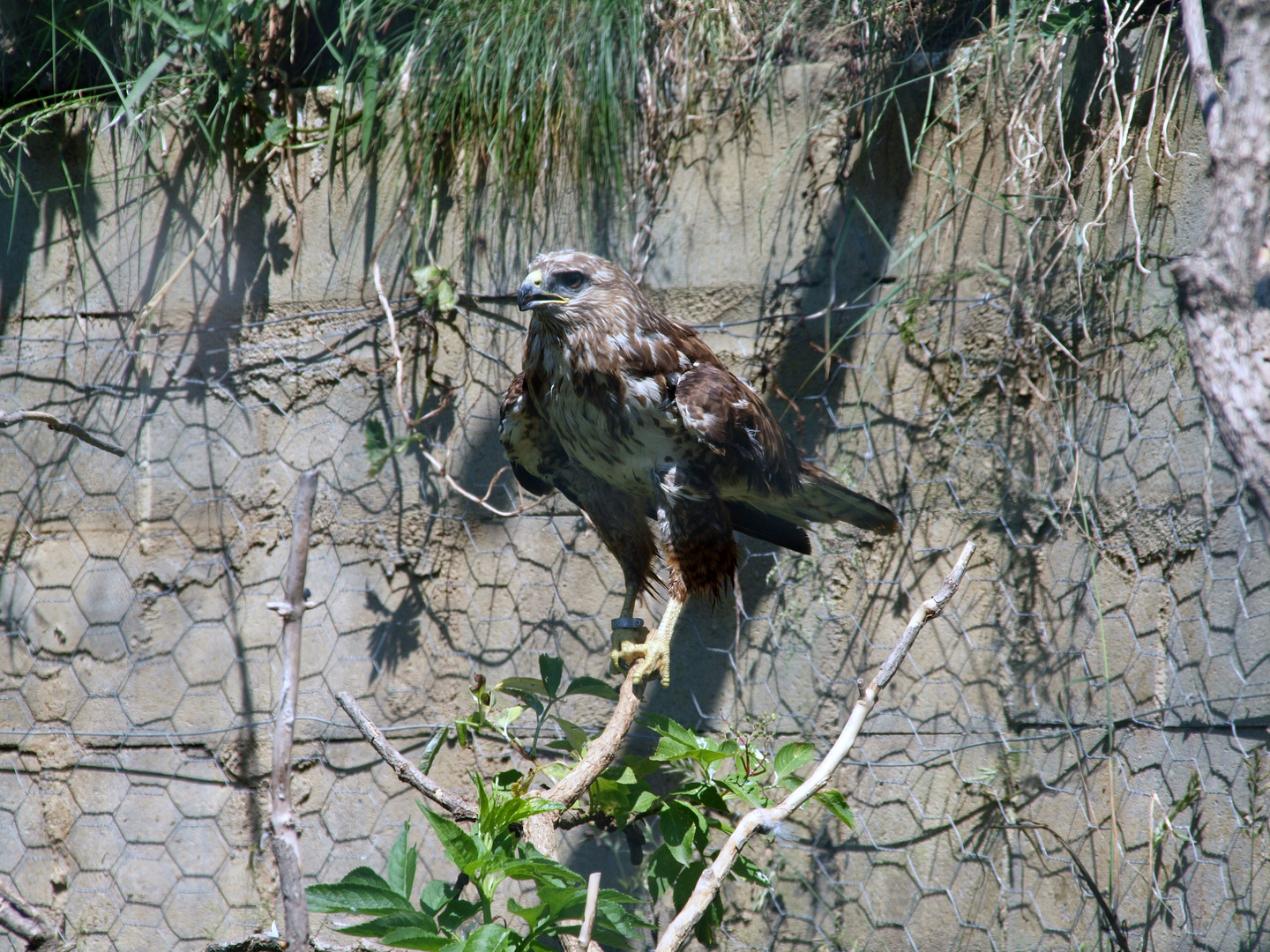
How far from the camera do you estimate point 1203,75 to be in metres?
0.99

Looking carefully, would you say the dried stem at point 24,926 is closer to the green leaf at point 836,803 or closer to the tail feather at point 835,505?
the green leaf at point 836,803

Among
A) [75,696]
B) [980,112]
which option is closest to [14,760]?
[75,696]

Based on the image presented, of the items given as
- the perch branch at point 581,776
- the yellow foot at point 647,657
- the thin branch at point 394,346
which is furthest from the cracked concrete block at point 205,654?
the perch branch at point 581,776

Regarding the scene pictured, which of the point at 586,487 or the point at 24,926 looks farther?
the point at 586,487

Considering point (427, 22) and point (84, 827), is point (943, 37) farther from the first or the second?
point (84, 827)

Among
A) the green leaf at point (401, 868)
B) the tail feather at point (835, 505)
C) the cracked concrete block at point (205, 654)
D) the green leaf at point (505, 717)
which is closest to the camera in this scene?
the green leaf at point (401, 868)

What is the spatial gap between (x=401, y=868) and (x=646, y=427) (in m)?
0.92

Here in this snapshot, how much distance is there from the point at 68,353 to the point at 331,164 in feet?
3.43

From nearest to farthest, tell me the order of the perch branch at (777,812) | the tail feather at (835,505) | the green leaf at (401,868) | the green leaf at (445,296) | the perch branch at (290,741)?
1. the perch branch at (290,741)
2. the perch branch at (777,812)
3. the green leaf at (401,868)
4. the tail feather at (835,505)
5. the green leaf at (445,296)

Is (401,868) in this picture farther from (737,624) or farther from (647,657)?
(737,624)

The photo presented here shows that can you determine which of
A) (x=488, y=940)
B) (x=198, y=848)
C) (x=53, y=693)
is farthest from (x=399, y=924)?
(x=53, y=693)

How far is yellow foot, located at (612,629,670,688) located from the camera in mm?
1767

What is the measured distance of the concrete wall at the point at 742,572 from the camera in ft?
6.78

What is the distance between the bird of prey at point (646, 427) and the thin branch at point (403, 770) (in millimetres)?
434
